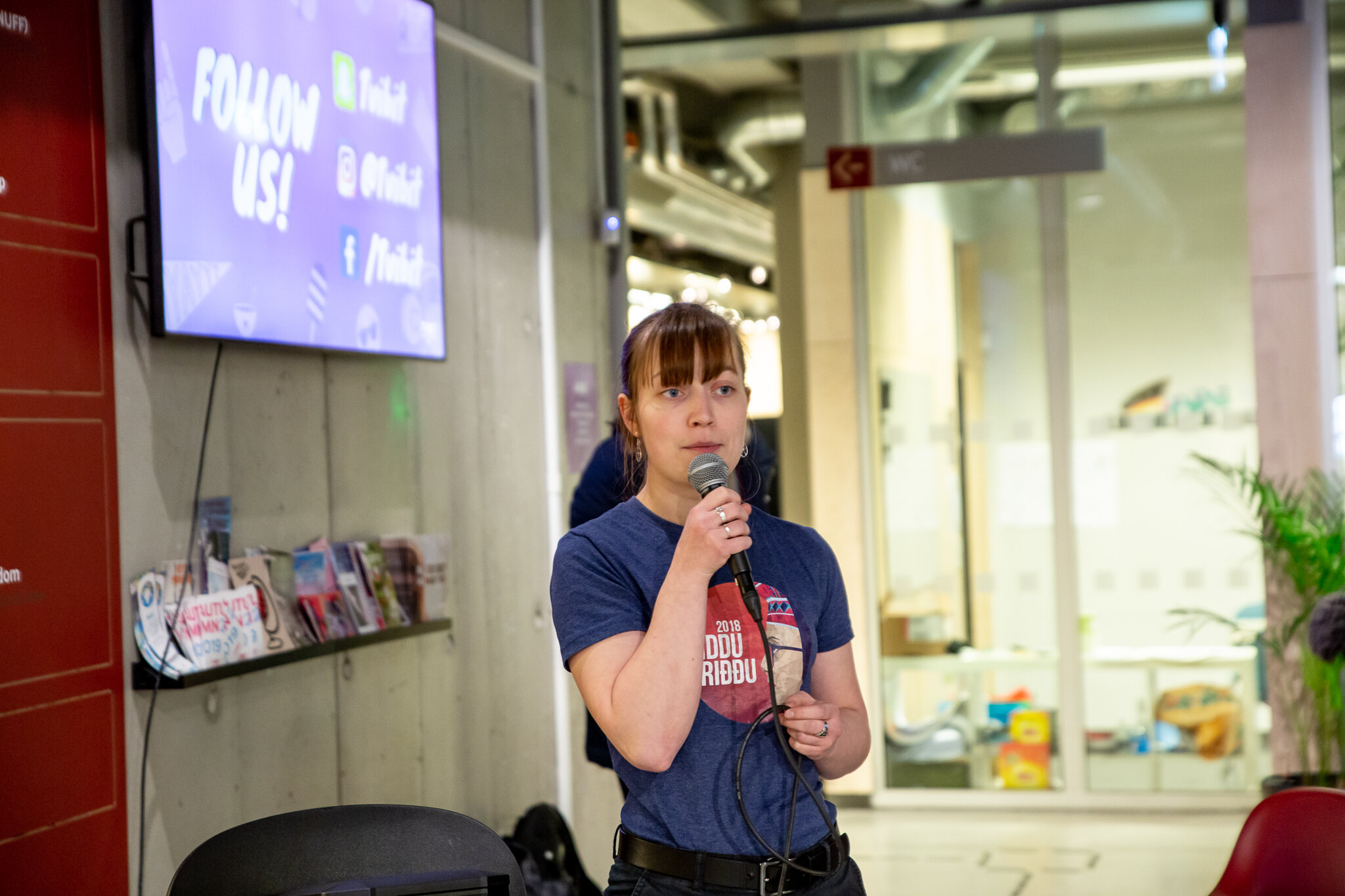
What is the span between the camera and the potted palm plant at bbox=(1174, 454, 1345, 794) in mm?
4832

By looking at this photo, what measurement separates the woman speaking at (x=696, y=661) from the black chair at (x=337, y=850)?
0.30 meters

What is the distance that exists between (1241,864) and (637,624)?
4.85ft

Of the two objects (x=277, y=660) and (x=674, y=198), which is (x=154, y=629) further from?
(x=674, y=198)

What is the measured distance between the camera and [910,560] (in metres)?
6.25

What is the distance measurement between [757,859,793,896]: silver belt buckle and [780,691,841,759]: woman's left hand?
4.9 inches

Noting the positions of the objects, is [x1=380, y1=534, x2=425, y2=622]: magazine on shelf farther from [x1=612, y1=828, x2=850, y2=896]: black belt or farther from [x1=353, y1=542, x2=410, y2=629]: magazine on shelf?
[x1=612, y1=828, x2=850, y2=896]: black belt

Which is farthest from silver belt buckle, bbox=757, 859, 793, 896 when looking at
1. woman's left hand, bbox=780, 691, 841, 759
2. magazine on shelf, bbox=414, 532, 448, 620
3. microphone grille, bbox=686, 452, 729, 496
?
magazine on shelf, bbox=414, 532, 448, 620

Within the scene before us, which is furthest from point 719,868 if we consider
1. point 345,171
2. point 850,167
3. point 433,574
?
point 850,167

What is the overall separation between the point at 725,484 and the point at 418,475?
8.09 feet

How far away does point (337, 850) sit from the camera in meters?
1.80

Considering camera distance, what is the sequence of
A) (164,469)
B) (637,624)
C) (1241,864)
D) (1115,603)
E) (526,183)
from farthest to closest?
1. (1115,603)
2. (526,183)
3. (164,469)
4. (1241,864)
5. (637,624)

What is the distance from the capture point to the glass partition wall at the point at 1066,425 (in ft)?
19.5

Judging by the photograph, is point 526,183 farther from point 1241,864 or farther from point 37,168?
point 1241,864

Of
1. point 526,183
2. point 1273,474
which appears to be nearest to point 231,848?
point 526,183
